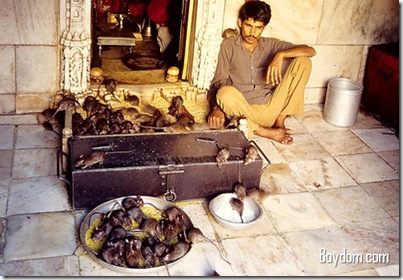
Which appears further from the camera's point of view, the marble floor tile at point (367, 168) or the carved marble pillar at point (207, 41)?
the carved marble pillar at point (207, 41)

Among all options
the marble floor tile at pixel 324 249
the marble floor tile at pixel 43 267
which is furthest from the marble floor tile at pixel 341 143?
the marble floor tile at pixel 43 267

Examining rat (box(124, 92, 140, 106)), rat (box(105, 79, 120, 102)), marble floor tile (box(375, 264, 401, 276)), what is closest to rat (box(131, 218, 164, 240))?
marble floor tile (box(375, 264, 401, 276))

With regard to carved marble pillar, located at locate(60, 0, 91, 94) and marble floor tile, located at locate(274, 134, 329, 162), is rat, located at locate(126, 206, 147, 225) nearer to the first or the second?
marble floor tile, located at locate(274, 134, 329, 162)

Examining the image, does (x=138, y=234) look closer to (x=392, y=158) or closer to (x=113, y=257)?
(x=113, y=257)

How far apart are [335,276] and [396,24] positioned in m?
4.71

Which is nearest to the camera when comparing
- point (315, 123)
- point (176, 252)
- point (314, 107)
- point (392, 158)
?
point (176, 252)

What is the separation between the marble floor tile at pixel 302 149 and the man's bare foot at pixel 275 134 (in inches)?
2.4

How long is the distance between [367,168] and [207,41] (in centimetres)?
249

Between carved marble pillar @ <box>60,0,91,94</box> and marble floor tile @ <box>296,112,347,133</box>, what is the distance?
2.91 meters

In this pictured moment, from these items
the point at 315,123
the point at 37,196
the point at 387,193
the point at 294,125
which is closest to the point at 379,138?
the point at 315,123

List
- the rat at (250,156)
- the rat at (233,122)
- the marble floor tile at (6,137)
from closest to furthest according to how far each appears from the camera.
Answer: the rat at (250,156) → the marble floor tile at (6,137) → the rat at (233,122)

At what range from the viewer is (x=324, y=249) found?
183 inches

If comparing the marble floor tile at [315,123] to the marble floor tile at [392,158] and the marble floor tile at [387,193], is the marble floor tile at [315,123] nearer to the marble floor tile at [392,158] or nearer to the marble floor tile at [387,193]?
the marble floor tile at [392,158]

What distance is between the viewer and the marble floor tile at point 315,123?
7008 millimetres
